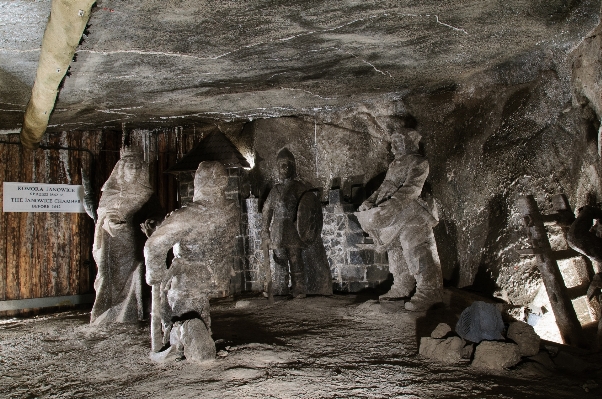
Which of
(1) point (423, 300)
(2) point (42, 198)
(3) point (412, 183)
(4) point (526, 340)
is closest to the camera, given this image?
(4) point (526, 340)

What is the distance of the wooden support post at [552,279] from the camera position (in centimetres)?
422

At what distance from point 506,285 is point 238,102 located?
4.19 metres

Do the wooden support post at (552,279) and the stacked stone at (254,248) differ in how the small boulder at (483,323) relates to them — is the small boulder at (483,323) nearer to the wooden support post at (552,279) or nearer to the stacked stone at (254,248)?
the wooden support post at (552,279)

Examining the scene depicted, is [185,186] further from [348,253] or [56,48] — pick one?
[56,48]

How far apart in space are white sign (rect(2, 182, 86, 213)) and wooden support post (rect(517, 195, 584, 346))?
6.92m

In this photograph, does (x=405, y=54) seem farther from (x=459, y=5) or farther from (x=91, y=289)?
(x=91, y=289)

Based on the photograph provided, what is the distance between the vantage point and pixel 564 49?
4891mm

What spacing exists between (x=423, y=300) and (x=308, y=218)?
215 cm

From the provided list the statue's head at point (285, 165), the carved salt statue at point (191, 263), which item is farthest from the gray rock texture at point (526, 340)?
the statue's head at point (285, 165)

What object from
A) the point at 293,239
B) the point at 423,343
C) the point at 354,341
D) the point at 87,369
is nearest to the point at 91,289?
the point at 293,239

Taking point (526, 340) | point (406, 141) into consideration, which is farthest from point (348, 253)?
point (526, 340)

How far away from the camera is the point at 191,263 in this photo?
395 centimetres

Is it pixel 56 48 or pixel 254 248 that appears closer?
pixel 56 48

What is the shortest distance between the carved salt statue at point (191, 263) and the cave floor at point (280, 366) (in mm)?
259
